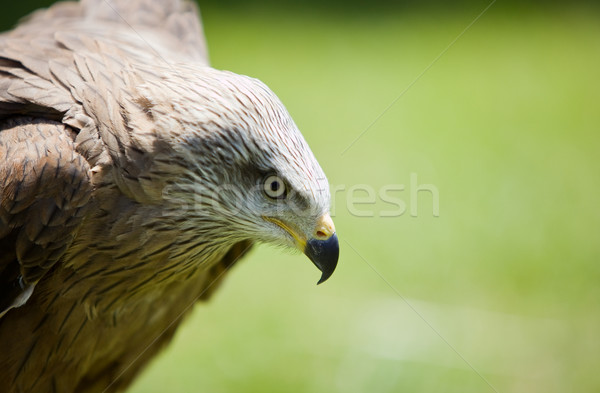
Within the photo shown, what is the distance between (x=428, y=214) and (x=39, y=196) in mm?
3794

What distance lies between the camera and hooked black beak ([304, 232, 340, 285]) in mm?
2418

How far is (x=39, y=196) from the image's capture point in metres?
2.25

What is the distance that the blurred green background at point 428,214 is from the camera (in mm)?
4098

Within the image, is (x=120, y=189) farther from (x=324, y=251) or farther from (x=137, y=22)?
(x=137, y=22)

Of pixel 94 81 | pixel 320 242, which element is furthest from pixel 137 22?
pixel 320 242

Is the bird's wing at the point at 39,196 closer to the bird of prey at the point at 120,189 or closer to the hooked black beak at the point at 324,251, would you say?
the bird of prey at the point at 120,189

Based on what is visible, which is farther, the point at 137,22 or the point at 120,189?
the point at 137,22

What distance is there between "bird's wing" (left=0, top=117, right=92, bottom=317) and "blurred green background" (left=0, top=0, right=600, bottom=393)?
4.70 feet

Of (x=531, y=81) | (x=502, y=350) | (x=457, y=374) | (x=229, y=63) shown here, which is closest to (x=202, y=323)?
(x=457, y=374)

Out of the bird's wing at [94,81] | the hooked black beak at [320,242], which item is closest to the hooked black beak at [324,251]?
the hooked black beak at [320,242]

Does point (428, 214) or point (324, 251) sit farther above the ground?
point (324, 251)

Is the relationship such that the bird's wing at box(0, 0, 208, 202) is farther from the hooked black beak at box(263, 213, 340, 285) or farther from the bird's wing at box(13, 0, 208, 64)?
the hooked black beak at box(263, 213, 340, 285)

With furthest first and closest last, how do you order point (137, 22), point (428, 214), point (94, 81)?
point (428, 214), point (137, 22), point (94, 81)

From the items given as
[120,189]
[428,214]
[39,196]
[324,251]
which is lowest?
[428,214]
